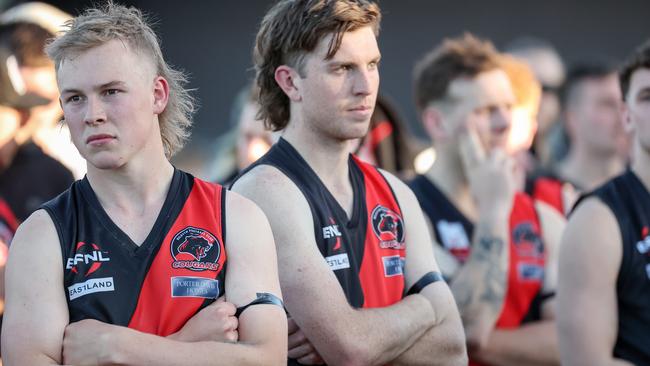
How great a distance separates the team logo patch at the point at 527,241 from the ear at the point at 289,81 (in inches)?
87.7

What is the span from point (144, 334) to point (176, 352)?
116 mm

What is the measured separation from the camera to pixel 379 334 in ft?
13.8

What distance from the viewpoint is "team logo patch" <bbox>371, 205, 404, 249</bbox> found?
178 inches

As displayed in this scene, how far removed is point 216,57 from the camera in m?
16.2

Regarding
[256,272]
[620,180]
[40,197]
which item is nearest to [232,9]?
[40,197]

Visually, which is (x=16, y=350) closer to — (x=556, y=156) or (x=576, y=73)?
(x=576, y=73)

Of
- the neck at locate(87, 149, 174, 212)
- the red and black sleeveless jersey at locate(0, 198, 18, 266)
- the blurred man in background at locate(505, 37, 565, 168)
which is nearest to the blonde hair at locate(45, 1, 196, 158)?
the neck at locate(87, 149, 174, 212)

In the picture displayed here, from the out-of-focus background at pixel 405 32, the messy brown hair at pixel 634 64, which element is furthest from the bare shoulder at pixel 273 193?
the out-of-focus background at pixel 405 32

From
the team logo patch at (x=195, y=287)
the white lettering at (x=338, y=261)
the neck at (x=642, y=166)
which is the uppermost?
the neck at (x=642, y=166)

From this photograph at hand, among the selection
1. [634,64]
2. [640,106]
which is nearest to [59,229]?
[640,106]

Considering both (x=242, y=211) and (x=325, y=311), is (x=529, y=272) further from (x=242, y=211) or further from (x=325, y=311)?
(x=242, y=211)

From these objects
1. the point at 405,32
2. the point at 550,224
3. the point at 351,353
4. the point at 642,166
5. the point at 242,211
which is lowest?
the point at 351,353

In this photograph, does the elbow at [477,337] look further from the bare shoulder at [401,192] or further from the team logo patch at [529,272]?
the bare shoulder at [401,192]

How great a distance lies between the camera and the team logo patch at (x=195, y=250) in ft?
12.3
